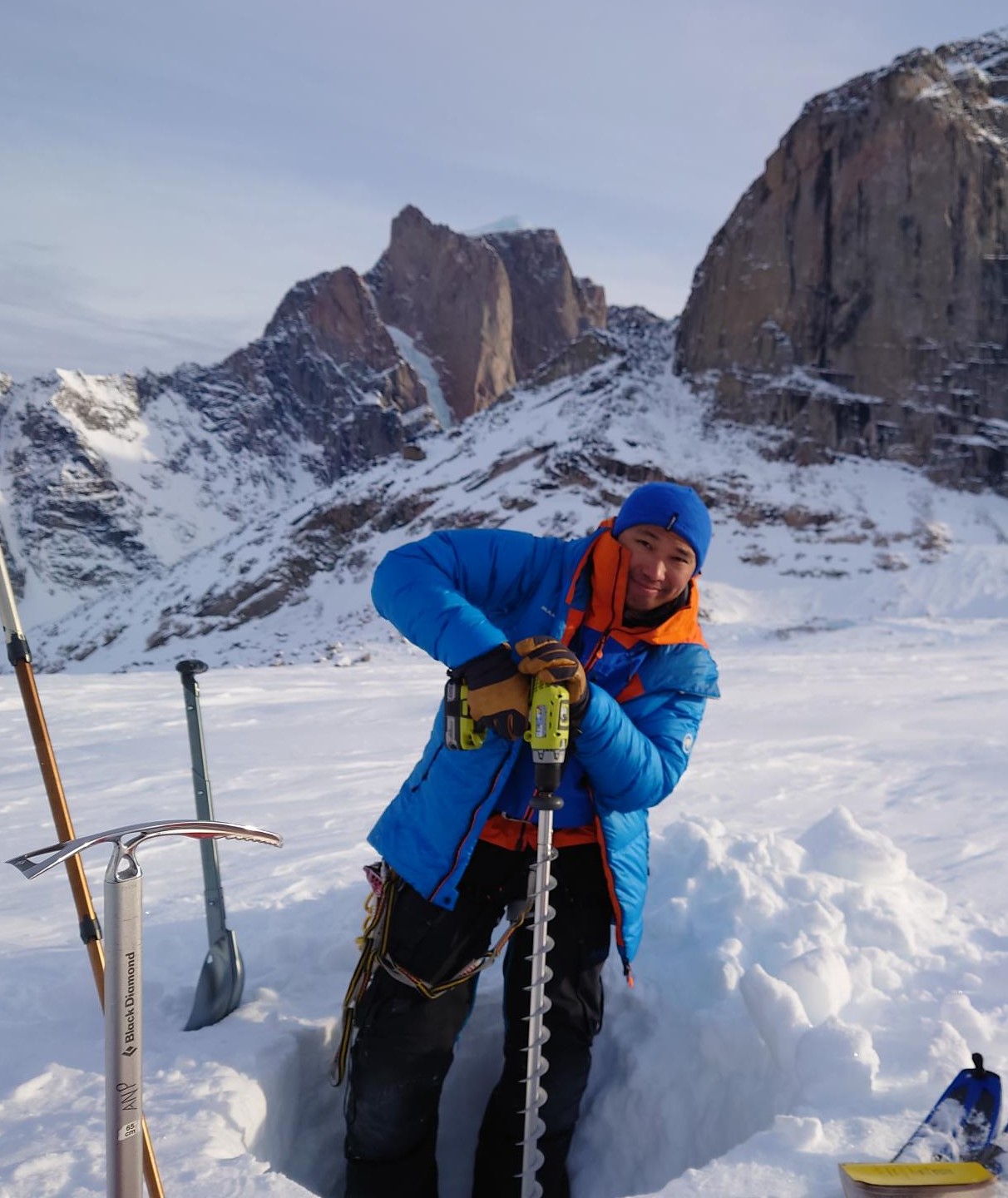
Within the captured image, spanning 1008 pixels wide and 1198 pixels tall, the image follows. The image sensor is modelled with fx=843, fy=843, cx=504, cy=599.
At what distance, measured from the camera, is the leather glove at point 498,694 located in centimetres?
239

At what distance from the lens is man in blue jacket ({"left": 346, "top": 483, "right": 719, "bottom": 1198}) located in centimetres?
269

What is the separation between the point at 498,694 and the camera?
94.6 inches

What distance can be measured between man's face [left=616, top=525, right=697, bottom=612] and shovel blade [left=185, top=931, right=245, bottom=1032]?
6.19ft

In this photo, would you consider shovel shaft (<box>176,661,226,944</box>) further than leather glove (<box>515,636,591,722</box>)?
Yes

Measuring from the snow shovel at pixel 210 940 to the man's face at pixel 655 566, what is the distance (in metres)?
1.51

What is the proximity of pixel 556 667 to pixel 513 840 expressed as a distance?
0.85 meters

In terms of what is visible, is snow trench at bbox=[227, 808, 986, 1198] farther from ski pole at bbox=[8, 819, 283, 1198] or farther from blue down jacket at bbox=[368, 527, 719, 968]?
ski pole at bbox=[8, 819, 283, 1198]

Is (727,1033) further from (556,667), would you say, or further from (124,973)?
(124,973)

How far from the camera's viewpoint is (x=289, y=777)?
264 inches

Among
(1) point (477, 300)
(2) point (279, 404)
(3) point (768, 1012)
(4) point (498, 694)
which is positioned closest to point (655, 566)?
(4) point (498, 694)

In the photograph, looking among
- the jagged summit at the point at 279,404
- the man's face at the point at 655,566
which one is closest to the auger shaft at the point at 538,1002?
the man's face at the point at 655,566

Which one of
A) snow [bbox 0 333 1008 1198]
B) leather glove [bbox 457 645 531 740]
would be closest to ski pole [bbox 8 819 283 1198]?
snow [bbox 0 333 1008 1198]

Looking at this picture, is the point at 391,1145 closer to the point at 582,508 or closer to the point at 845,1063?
the point at 845,1063

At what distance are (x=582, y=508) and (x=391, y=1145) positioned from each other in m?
38.1
